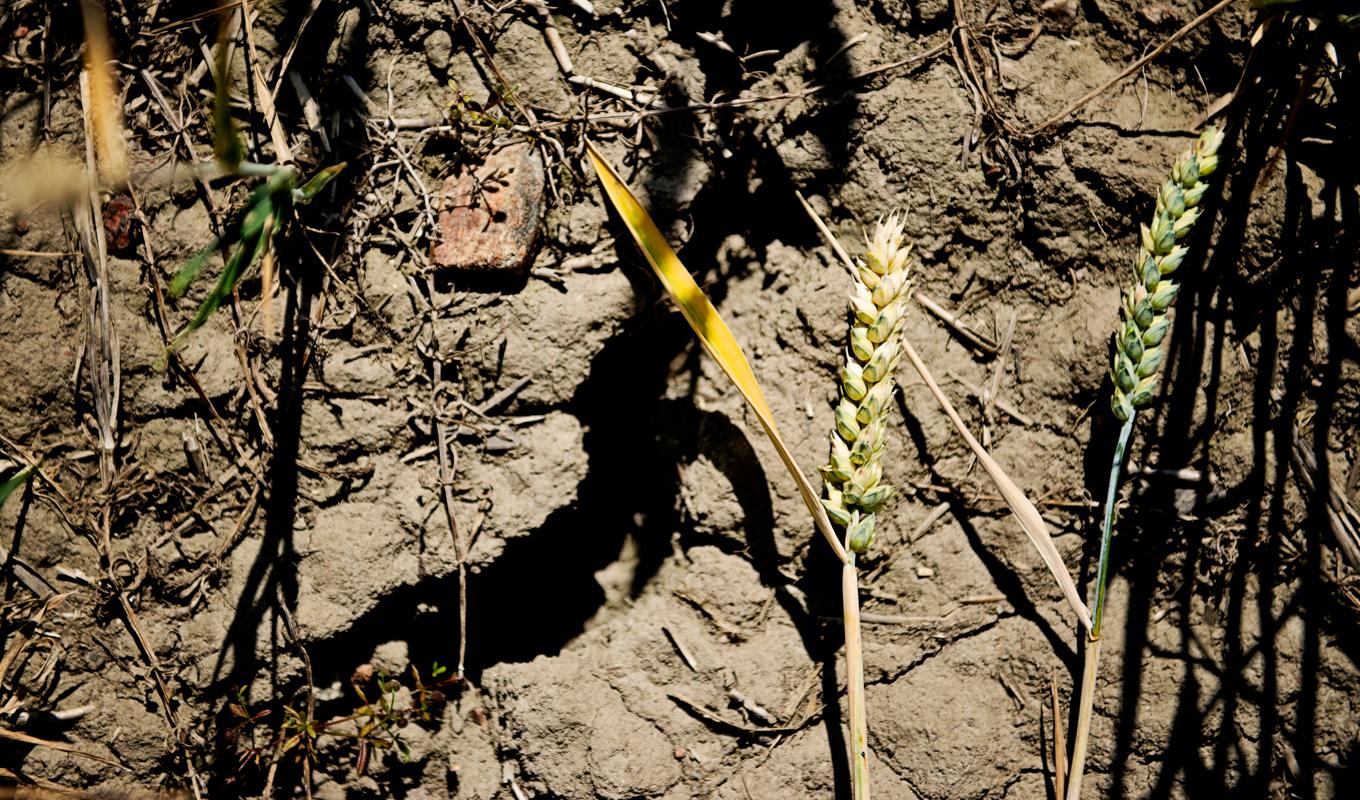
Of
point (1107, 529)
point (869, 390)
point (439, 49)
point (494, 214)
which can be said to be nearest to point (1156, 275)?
point (1107, 529)

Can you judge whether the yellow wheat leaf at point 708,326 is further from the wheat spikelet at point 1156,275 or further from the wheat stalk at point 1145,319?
the wheat spikelet at point 1156,275

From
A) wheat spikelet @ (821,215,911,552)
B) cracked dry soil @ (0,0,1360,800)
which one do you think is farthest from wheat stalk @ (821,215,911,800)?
cracked dry soil @ (0,0,1360,800)

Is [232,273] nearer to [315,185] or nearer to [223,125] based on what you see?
[223,125]

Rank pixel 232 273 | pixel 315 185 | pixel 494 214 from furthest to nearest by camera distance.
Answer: pixel 494 214 < pixel 315 185 < pixel 232 273

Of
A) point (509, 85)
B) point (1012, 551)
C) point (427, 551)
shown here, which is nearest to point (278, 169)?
point (509, 85)

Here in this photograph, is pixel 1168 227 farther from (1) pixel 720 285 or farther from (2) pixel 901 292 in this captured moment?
(1) pixel 720 285

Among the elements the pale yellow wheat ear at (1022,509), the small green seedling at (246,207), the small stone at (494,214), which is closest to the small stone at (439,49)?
the small stone at (494,214)
